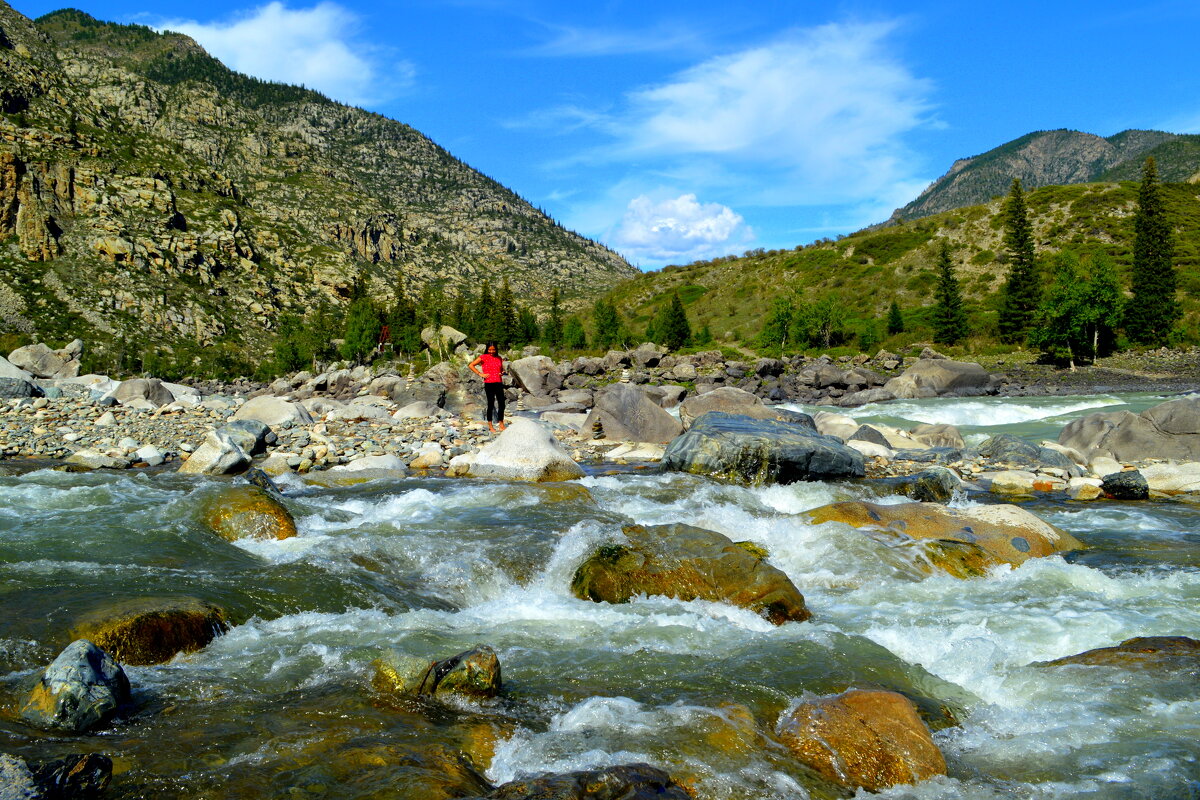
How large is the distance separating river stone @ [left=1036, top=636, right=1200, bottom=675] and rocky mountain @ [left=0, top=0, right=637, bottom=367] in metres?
102

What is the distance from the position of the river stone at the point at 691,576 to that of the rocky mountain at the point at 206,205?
9737cm

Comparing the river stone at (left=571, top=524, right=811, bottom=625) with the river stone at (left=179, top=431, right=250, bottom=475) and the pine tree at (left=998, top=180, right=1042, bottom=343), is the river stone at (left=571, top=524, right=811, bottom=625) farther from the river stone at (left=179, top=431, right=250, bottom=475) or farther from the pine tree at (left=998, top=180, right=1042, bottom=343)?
the pine tree at (left=998, top=180, right=1042, bottom=343)

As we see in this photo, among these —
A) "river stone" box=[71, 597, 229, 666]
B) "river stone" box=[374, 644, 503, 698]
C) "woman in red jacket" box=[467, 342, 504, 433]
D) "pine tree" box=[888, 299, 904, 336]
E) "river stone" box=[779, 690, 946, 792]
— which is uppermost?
"pine tree" box=[888, 299, 904, 336]

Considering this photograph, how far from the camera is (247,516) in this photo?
9.43 metres

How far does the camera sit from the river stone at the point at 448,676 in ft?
16.4

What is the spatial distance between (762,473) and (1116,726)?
932 cm

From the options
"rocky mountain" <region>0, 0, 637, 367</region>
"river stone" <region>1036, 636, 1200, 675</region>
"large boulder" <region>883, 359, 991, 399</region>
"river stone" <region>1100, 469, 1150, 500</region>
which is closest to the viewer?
"river stone" <region>1036, 636, 1200, 675</region>

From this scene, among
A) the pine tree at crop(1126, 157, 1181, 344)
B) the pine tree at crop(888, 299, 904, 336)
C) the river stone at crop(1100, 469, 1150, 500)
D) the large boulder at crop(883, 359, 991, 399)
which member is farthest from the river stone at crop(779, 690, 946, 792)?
the pine tree at crop(888, 299, 904, 336)

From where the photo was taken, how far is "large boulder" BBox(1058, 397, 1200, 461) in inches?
634

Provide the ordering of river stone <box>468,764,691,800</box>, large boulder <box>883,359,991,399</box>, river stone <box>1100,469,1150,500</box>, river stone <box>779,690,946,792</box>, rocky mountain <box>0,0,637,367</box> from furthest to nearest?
rocky mountain <box>0,0,637,367</box> < large boulder <box>883,359,991,399</box> < river stone <box>1100,469,1150,500</box> < river stone <box>779,690,946,792</box> < river stone <box>468,764,691,800</box>

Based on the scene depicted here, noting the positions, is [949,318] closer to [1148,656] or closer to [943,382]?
[943,382]

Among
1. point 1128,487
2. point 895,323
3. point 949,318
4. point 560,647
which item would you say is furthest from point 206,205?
point 1128,487

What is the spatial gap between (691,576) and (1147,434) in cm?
1519

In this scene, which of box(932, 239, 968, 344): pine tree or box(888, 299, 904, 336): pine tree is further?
box(888, 299, 904, 336): pine tree
